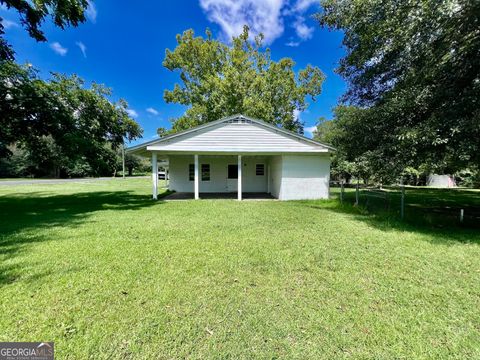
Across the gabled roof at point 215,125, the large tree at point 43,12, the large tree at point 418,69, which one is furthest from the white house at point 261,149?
the large tree at point 43,12

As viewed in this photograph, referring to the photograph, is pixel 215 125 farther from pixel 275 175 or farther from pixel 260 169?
pixel 260 169

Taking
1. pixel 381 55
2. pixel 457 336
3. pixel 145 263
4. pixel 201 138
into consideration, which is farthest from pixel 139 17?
pixel 457 336

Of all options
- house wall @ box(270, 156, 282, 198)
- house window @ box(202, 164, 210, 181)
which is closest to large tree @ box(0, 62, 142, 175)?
house window @ box(202, 164, 210, 181)

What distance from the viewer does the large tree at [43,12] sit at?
27.3 ft

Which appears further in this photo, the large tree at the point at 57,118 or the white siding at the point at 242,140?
the white siding at the point at 242,140

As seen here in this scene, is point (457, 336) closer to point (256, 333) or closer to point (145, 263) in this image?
point (256, 333)

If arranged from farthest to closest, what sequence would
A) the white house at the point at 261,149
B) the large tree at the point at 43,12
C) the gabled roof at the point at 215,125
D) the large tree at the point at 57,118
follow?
the white house at the point at 261,149
the gabled roof at the point at 215,125
the large tree at the point at 57,118
the large tree at the point at 43,12

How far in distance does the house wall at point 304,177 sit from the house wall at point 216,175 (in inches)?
144

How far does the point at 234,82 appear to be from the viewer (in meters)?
22.5

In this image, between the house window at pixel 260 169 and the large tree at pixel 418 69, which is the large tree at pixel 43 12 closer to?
the large tree at pixel 418 69

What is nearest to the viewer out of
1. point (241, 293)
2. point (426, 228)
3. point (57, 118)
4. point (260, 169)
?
point (241, 293)

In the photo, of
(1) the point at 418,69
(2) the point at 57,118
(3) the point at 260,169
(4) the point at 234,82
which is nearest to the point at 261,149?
(3) the point at 260,169

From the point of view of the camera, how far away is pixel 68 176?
43000mm

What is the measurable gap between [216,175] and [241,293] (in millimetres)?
13740
